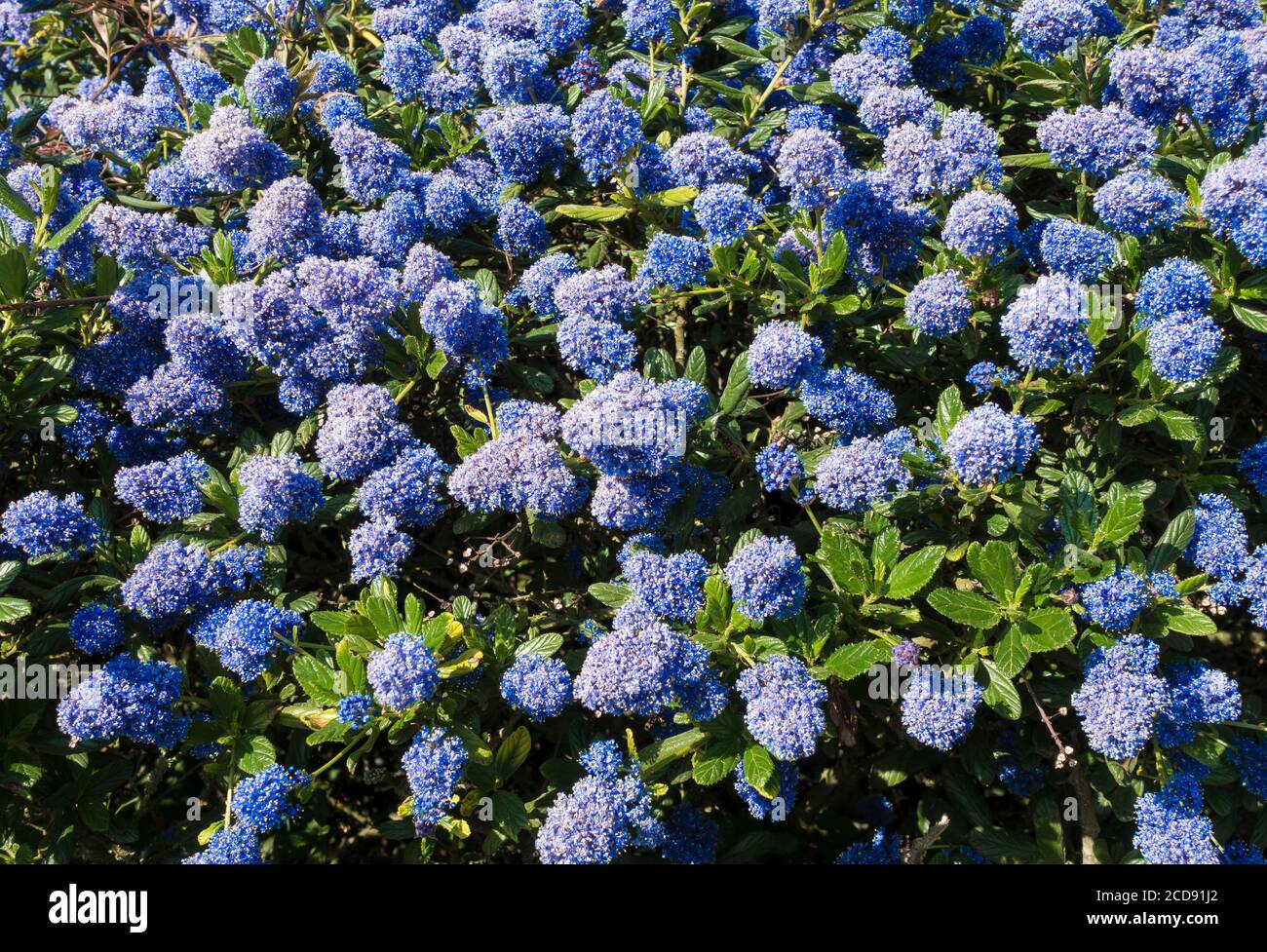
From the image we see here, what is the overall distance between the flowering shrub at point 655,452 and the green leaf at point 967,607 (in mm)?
16

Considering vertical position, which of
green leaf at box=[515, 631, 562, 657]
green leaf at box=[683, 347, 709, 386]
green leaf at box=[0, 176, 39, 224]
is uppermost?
green leaf at box=[0, 176, 39, 224]

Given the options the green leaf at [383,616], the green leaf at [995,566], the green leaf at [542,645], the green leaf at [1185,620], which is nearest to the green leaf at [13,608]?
the green leaf at [383,616]

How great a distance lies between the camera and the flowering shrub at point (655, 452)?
11.4 feet

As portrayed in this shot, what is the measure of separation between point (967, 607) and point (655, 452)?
1.10 metres

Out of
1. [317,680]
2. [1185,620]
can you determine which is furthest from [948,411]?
[317,680]

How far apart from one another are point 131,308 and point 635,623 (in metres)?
2.25

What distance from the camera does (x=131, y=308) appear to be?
410 centimetres

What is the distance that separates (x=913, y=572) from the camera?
11.4 feet

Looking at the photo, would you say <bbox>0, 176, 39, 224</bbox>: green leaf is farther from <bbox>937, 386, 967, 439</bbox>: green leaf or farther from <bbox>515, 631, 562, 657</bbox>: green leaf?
<bbox>937, 386, 967, 439</bbox>: green leaf

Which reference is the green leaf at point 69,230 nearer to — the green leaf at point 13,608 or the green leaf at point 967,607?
the green leaf at point 13,608

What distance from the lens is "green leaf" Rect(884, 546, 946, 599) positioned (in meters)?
3.44

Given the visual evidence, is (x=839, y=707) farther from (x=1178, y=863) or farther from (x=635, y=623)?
(x=1178, y=863)

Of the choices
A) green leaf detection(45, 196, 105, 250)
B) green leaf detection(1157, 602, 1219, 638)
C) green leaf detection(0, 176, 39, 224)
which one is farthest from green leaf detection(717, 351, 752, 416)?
green leaf detection(0, 176, 39, 224)

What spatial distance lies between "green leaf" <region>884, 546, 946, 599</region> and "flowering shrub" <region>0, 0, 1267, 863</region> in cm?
2
